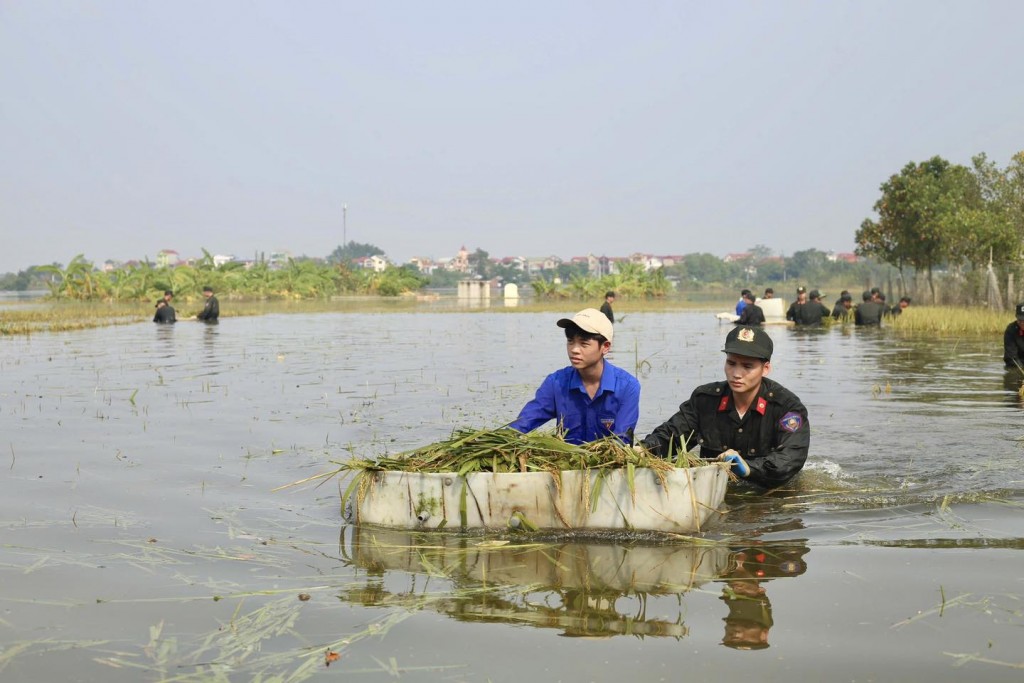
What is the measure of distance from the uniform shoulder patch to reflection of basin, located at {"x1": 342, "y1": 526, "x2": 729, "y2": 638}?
43.6 inches

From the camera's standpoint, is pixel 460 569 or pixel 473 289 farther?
pixel 473 289

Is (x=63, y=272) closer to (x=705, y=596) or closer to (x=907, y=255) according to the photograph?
(x=907, y=255)

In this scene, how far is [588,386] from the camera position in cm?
672

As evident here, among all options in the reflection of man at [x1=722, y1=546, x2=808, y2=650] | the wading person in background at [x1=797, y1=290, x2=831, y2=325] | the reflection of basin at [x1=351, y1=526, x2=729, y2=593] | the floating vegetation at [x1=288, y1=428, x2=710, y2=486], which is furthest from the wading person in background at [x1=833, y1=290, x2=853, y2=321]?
the reflection of basin at [x1=351, y1=526, x2=729, y2=593]

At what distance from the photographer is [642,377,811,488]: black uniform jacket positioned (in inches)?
255

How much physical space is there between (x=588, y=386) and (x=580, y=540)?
3.98 ft

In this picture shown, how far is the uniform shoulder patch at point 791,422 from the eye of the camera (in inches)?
255

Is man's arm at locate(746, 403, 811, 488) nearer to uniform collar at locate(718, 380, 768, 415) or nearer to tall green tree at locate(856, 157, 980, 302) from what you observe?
uniform collar at locate(718, 380, 768, 415)

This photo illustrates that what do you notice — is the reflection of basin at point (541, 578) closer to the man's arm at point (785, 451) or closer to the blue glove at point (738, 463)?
the blue glove at point (738, 463)

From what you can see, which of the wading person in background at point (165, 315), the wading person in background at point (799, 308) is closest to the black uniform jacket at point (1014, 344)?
the wading person in background at point (799, 308)

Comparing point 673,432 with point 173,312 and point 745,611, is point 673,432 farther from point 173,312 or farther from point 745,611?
point 173,312

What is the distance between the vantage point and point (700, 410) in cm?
674

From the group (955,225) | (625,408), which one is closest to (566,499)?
(625,408)

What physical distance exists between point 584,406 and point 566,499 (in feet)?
3.34
